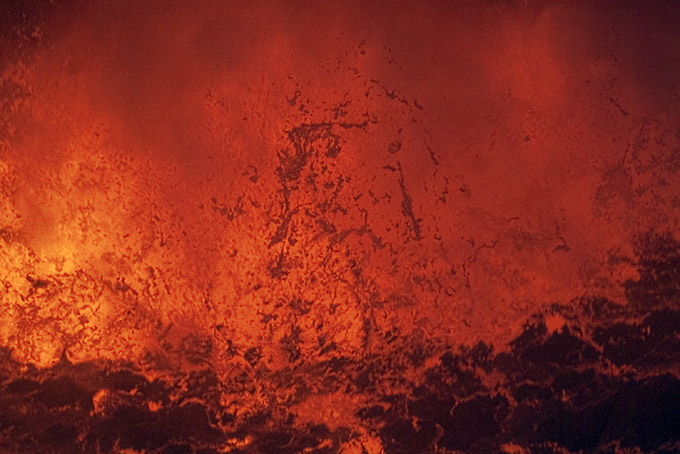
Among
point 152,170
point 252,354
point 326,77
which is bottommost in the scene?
point 252,354

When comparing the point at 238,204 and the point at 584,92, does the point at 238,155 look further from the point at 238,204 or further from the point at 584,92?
the point at 584,92

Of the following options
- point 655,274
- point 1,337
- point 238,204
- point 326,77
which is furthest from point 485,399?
point 1,337

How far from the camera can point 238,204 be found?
174cm

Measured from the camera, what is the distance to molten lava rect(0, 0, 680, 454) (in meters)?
1.72

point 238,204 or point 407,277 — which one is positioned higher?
point 238,204

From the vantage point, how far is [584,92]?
69.6 inches

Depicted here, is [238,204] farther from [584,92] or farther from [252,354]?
[584,92]

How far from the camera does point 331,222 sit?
5.69 feet

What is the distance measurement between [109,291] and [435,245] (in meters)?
1.07

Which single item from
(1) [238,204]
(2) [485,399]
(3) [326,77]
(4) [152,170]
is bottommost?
(2) [485,399]

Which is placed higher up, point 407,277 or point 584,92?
point 584,92

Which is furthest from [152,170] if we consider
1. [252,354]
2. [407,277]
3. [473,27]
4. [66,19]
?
[473,27]

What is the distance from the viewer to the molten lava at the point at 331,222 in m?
1.72

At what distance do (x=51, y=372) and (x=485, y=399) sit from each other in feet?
4.65
